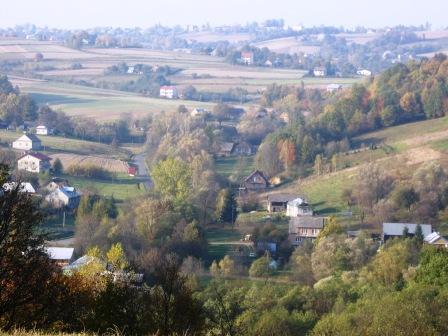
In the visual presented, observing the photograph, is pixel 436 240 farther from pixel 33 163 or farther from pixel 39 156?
pixel 39 156

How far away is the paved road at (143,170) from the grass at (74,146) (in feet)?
1.71

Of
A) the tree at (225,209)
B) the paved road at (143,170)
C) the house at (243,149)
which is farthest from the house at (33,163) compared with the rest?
the house at (243,149)

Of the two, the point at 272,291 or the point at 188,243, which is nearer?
the point at 272,291

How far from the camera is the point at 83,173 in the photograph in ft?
102

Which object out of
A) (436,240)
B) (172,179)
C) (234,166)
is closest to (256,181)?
(234,166)

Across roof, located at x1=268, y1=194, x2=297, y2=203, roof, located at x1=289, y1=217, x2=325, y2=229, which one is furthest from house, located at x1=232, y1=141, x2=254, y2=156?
roof, located at x1=289, y1=217, x2=325, y2=229

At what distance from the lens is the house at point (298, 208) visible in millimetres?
26344

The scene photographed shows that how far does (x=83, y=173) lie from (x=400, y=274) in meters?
15.7

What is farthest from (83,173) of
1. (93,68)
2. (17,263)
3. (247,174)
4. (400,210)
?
(93,68)

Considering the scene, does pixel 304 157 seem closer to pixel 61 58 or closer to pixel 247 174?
pixel 247 174

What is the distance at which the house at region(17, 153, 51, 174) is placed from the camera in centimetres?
3095

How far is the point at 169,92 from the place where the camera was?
192 ft

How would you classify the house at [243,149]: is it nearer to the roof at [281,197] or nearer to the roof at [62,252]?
the roof at [281,197]

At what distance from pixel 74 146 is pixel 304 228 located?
15.5 meters
